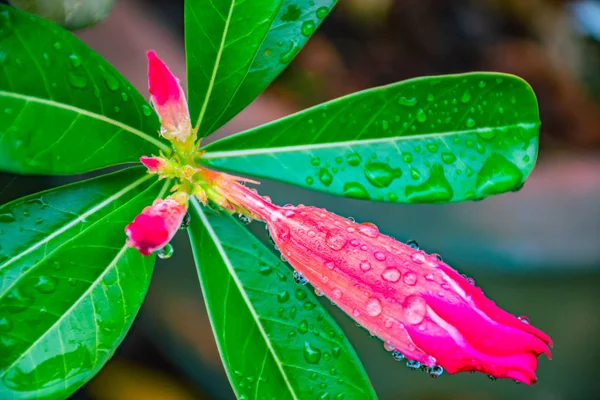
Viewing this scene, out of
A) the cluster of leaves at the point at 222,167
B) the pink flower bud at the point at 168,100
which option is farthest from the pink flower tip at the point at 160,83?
the cluster of leaves at the point at 222,167

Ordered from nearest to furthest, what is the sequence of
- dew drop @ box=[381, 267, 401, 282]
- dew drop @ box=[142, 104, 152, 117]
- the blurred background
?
dew drop @ box=[381, 267, 401, 282] < dew drop @ box=[142, 104, 152, 117] < the blurred background

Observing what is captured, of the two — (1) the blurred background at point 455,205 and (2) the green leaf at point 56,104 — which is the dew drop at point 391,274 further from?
(1) the blurred background at point 455,205

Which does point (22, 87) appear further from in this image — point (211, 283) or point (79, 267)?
point (211, 283)

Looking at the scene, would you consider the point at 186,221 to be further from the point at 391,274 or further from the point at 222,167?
the point at 391,274

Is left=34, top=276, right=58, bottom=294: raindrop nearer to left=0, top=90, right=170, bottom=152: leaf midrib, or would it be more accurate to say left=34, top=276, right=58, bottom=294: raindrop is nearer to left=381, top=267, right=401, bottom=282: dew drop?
left=0, top=90, right=170, bottom=152: leaf midrib

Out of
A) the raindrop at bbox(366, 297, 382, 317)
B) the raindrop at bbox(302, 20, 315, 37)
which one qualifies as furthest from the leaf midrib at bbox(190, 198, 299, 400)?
the raindrop at bbox(302, 20, 315, 37)

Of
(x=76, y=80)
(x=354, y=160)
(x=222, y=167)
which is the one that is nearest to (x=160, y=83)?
(x=76, y=80)

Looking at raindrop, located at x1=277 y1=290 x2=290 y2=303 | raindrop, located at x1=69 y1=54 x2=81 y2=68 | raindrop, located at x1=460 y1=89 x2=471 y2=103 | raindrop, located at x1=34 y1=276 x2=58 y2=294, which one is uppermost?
raindrop, located at x1=460 y1=89 x2=471 y2=103
